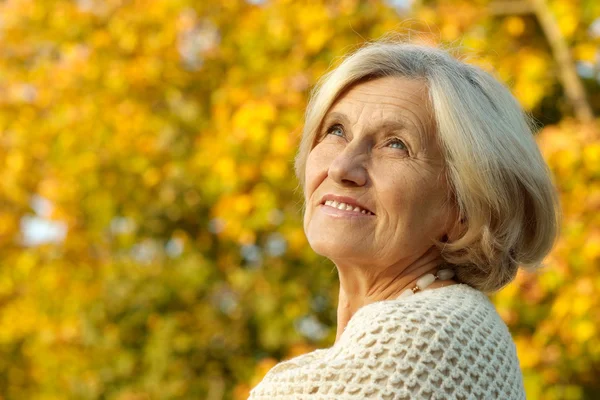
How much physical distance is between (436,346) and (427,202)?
38cm

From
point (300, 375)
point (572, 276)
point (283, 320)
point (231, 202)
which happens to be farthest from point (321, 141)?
point (283, 320)

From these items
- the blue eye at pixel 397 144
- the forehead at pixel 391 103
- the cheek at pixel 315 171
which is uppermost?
the forehead at pixel 391 103

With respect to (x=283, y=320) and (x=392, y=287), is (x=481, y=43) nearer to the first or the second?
(x=283, y=320)

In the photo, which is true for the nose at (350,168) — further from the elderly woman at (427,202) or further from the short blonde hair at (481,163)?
the short blonde hair at (481,163)

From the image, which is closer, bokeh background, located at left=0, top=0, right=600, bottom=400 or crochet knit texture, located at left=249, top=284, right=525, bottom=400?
crochet knit texture, located at left=249, top=284, right=525, bottom=400

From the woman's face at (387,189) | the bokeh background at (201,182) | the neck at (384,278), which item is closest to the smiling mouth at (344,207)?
the woman's face at (387,189)

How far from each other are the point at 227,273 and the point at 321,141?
466 cm

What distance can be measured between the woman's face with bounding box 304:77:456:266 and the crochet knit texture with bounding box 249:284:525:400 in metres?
0.16

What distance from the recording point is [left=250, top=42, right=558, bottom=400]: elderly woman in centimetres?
181

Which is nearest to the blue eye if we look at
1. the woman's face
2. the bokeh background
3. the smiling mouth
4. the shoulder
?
the woman's face

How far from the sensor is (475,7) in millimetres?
5414

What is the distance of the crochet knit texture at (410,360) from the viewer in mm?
1648

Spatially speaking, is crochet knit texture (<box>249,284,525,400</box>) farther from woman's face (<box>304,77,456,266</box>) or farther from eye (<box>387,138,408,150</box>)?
eye (<box>387,138,408,150</box>)

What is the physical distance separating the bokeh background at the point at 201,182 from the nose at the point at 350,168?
2.83m
